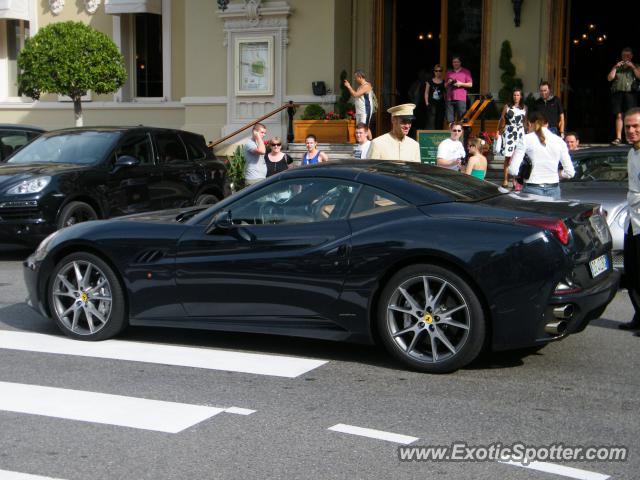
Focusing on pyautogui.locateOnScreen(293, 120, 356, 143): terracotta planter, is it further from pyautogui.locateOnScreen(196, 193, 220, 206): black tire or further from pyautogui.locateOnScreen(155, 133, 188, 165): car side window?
pyautogui.locateOnScreen(155, 133, 188, 165): car side window

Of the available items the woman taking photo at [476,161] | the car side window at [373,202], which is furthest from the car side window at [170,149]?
the car side window at [373,202]

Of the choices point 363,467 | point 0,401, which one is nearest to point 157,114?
point 0,401

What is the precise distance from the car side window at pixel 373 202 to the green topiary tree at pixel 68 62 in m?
15.1

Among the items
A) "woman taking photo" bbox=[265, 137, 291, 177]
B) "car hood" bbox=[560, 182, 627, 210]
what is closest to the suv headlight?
"woman taking photo" bbox=[265, 137, 291, 177]

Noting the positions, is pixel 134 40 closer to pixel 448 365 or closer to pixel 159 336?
pixel 159 336

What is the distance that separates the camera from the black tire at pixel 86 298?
7258mm

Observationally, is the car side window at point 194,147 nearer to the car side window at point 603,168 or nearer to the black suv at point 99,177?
the black suv at point 99,177

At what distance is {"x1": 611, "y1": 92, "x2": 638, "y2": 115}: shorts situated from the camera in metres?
16.7

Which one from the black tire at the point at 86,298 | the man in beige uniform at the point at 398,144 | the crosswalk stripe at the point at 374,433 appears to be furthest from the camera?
the man in beige uniform at the point at 398,144

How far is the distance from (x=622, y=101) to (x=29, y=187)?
1062 centimetres

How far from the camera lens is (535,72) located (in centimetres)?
1903

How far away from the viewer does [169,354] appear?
6.99 metres

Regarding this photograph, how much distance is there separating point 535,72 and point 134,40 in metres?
11.0

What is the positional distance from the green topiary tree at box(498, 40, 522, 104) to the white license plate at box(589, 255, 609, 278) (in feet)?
41.2
